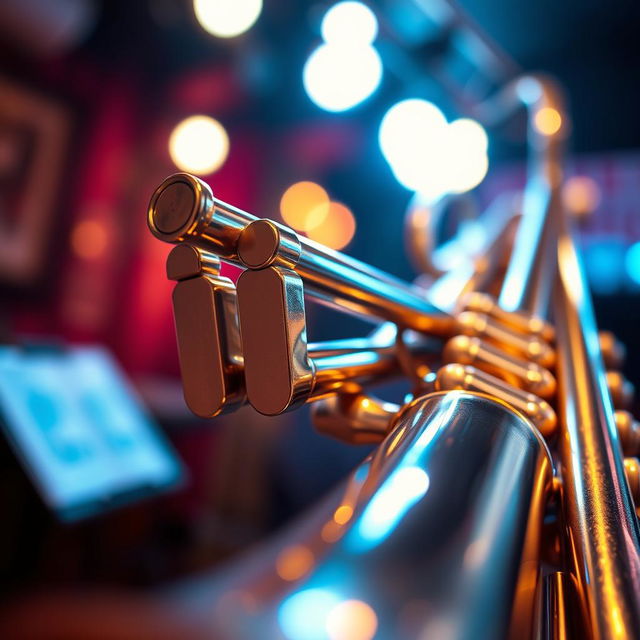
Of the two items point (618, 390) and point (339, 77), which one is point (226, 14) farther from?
point (618, 390)

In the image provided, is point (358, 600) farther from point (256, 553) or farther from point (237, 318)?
point (256, 553)

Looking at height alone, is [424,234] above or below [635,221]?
below

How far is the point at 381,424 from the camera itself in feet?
0.69

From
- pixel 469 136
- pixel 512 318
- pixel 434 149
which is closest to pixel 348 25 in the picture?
pixel 434 149

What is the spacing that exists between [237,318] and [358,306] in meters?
0.05

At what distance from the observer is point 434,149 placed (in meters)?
1.00

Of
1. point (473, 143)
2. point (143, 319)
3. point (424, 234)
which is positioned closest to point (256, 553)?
point (424, 234)

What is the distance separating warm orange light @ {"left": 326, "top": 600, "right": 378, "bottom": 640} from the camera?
10cm

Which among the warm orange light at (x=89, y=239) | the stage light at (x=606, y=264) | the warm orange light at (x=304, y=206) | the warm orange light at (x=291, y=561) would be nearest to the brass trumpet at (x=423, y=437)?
the warm orange light at (x=291, y=561)

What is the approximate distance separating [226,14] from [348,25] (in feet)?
2.07

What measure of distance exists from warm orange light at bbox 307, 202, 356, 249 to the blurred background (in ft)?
0.05

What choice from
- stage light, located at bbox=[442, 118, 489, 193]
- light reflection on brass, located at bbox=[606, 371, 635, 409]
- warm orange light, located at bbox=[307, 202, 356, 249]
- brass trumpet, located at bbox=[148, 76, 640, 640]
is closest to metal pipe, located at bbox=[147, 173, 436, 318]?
brass trumpet, located at bbox=[148, 76, 640, 640]

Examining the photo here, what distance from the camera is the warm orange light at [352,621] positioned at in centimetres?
10

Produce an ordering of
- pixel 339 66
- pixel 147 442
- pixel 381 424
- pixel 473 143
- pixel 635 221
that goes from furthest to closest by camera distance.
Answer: pixel 339 66
pixel 635 221
pixel 147 442
pixel 473 143
pixel 381 424
